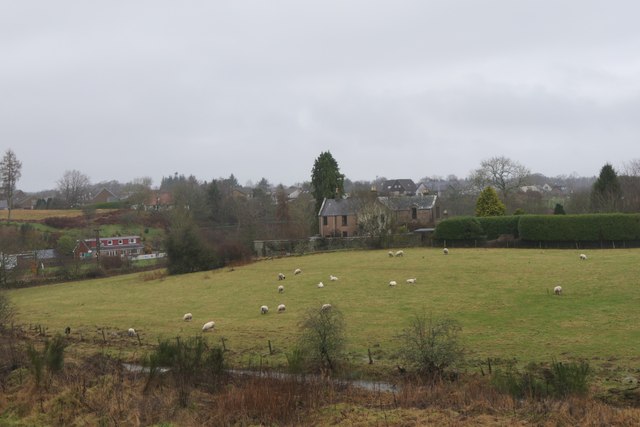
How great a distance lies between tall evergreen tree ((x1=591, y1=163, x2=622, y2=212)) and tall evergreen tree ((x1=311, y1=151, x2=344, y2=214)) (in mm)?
37413

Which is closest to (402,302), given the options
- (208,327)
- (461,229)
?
(208,327)

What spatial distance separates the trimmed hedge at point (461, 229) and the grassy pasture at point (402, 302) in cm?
622

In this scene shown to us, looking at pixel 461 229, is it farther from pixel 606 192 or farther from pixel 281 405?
pixel 281 405

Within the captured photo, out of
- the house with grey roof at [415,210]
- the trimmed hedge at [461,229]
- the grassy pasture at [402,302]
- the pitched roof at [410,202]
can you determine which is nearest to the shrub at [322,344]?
the grassy pasture at [402,302]

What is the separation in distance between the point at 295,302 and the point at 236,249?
2907 cm

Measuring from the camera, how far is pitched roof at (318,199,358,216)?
79.3 m

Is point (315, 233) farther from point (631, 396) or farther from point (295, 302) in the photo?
point (631, 396)

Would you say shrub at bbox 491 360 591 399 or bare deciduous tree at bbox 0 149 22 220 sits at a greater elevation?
bare deciduous tree at bbox 0 149 22 220

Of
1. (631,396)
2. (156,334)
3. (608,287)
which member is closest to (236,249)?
(156,334)

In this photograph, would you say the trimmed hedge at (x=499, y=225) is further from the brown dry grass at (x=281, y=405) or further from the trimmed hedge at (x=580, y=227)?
the brown dry grass at (x=281, y=405)

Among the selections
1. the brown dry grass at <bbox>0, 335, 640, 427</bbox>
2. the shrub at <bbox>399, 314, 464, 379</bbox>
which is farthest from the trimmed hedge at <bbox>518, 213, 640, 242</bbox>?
the brown dry grass at <bbox>0, 335, 640, 427</bbox>

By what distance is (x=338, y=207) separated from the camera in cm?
8131

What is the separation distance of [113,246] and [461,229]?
210 ft

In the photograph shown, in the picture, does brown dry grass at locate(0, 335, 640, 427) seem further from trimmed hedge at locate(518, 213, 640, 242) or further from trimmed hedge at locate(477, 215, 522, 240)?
trimmed hedge at locate(477, 215, 522, 240)
